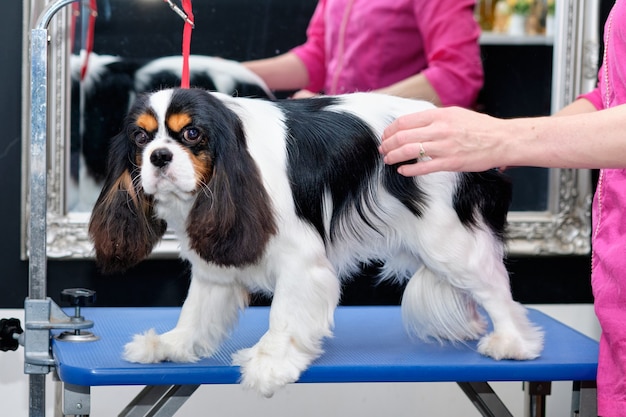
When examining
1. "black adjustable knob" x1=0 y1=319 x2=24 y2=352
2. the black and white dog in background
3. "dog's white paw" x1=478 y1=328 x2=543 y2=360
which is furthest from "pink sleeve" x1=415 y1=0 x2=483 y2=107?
"black adjustable knob" x1=0 y1=319 x2=24 y2=352

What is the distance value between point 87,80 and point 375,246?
1.16 m

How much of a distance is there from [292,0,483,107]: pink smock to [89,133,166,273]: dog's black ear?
1.09 m

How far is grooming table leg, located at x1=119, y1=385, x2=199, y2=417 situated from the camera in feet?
5.25

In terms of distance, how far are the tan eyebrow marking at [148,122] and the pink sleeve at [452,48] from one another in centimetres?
124

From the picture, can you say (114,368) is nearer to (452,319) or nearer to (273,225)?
(273,225)

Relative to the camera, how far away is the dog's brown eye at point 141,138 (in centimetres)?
129

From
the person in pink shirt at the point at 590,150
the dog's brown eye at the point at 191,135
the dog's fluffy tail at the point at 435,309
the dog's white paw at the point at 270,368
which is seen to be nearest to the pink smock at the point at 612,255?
the person in pink shirt at the point at 590,150

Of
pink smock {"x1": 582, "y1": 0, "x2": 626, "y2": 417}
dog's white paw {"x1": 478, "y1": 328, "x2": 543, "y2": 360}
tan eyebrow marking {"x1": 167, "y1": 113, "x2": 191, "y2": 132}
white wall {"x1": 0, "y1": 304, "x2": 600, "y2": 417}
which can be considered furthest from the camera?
white wall {"x1": 0, "y1": 304, "x2": 600, "y2": 417}

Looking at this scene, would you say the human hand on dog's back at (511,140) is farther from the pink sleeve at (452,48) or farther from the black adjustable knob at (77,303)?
the pink sleeve at (452,48)

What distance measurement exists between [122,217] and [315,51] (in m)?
1.15

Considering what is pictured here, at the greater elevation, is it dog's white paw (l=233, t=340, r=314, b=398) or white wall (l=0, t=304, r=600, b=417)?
dog's white paw (l=233, t=340, r=314, b=398)

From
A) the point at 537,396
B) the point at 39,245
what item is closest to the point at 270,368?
the point at 39,245

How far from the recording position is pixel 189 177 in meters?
1.26

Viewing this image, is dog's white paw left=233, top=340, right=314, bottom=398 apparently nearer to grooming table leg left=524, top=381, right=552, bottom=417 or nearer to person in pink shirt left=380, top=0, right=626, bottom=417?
person in pink shirt left=380, top=0, right=626, bottom=417
